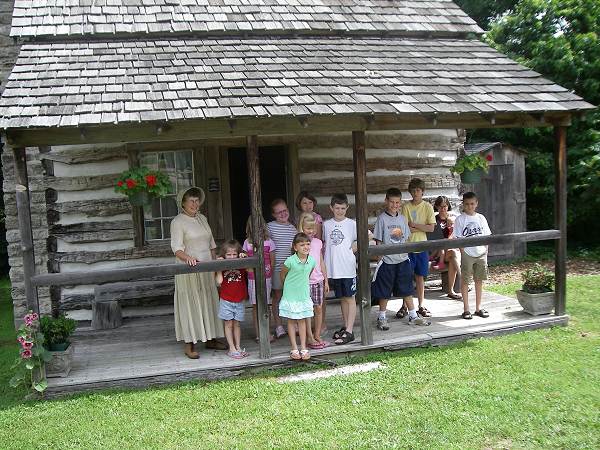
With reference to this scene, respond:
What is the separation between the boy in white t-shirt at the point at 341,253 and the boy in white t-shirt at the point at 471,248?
163 cm

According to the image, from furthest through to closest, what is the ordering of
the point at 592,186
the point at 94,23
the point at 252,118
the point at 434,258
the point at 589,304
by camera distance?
the point at 592,186
the point at 434,258
the point at 589,304
the point at 94,23
the point at 252,118

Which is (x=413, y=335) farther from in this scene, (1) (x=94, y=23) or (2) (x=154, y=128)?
(1) (x=94, y=23)

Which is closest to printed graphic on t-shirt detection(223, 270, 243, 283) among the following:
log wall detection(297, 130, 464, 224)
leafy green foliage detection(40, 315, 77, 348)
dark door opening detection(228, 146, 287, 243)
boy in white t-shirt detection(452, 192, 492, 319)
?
leafy green foliage detection(40, 315, 77, 348)

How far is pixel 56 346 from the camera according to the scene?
5.88 meters

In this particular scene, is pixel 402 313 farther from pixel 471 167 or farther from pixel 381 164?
pixel 381 164

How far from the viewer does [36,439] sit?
4.74 metres

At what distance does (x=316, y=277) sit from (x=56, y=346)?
2805 millimetres

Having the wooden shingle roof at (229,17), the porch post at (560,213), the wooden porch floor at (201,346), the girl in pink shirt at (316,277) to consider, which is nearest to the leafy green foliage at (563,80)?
the wooden shingle roof at (229,17)

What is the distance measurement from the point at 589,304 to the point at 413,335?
3.37 meters

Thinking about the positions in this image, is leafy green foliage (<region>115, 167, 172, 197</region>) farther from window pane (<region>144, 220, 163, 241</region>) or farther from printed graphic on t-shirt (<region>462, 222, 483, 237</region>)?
printed graphic on t-shirt (<region>462, 222, 483, 237</region>)

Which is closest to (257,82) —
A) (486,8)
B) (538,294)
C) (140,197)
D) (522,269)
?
(140,197)

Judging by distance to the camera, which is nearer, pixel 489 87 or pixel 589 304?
pixel 489 87

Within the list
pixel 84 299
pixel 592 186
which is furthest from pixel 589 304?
pixel 84 299

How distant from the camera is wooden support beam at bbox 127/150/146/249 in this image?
7.98m
